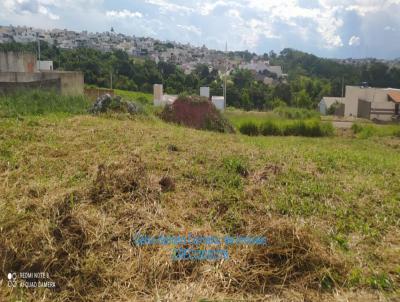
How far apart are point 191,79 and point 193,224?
32.9m

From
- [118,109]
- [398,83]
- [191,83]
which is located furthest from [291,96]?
[118,109]

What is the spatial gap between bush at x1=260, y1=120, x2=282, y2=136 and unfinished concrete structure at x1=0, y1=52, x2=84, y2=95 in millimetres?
6384

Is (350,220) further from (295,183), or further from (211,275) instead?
(211,275)

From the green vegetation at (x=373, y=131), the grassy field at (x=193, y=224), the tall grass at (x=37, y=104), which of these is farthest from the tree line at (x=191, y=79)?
the grassy field at (x=193, y=224)

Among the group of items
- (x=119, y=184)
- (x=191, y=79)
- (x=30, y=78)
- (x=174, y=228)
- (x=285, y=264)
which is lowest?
(x=285, y=264)

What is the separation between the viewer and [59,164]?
3789 mm

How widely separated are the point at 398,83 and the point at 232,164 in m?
45.9

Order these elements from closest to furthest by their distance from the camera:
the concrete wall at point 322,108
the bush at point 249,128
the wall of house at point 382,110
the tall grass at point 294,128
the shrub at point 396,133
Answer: the bush at point 249,128
the tall grass at point 294,128
the shrub at point 396,133
the wall of house at point 382,110
the concrete wall at point 322,108

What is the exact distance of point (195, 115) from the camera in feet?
34.6

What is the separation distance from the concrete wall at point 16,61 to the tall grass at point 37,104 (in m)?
5.52

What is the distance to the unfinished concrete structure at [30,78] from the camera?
8562 mm

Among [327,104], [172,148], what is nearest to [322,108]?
[327,104]

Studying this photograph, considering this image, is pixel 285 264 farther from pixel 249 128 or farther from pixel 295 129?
pixel 295 129

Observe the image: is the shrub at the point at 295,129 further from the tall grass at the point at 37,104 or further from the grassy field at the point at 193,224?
the grassy field at the point at 193,224
